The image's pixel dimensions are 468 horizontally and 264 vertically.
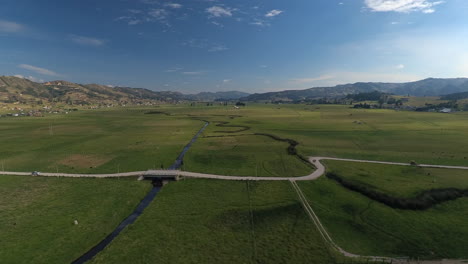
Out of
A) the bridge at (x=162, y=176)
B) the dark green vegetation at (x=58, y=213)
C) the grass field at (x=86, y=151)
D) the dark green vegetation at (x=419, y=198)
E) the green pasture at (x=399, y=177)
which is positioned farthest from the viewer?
the grass field at (x=86, y=151)

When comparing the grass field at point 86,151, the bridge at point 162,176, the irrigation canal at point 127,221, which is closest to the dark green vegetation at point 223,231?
the irrigation canal at point 127,221

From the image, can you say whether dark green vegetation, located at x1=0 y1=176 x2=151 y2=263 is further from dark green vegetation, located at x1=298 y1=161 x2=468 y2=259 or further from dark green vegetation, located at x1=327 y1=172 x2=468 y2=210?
dark green vegetation, located at x1=327 y1=172 x2=468 y2=210

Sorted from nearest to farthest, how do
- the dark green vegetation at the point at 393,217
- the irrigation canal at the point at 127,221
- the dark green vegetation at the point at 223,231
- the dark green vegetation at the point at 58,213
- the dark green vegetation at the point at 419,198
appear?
the dark green vegetation at the point at 223,231 < the irrigation canal at the point at 127,221 < the dark green vegetation at the point at 58,213 < the dark green vegetation at the point at 393,217 < the dark green vegetation at the point at 419,198

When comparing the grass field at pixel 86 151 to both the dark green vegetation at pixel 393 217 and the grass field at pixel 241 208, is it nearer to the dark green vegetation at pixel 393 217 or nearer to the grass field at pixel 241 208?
the grass field at pixel 241 208

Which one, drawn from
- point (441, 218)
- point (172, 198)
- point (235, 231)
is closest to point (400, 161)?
point (441, 218)

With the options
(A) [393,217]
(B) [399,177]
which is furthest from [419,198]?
(B) [399,177]
